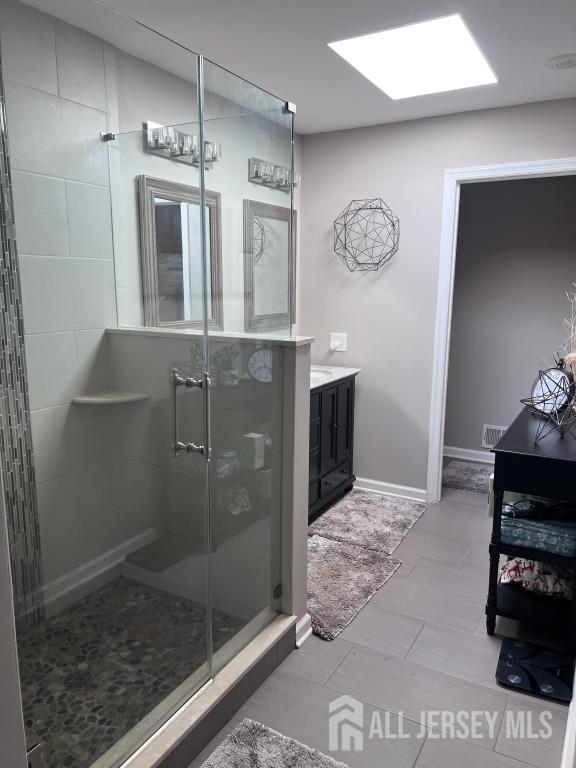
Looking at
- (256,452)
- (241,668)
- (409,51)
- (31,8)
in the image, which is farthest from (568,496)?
(31,8)

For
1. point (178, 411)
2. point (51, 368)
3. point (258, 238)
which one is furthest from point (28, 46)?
point (178, 411)

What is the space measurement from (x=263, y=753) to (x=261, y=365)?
128 cm

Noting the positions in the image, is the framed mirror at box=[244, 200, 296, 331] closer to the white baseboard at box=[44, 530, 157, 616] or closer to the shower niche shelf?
the shower niche shelf

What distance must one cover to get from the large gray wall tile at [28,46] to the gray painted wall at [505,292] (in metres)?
3.38

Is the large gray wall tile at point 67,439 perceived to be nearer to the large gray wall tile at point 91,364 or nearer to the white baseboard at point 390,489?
the large gray wall tile at point 91,364

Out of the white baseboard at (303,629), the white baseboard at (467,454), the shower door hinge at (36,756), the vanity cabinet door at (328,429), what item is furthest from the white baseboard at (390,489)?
the shower door hinge at (36,756)

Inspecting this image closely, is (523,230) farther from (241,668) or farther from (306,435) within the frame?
(241,668)

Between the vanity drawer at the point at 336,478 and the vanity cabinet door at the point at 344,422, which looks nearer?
the vanity drawer at the point at 336,478

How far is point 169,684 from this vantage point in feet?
5.94

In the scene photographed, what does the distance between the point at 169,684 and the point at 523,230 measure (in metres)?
4.00

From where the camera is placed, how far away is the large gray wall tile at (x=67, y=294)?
6.41 ft

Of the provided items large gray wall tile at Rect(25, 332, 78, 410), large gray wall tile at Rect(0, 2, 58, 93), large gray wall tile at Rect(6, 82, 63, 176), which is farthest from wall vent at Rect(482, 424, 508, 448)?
large gray wall tile at Rect(0, 2, 58, 93)

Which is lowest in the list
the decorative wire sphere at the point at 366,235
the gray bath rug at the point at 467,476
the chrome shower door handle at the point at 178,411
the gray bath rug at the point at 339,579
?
the gray bath rug at the point at 467,476

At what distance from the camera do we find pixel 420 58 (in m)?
2.68
